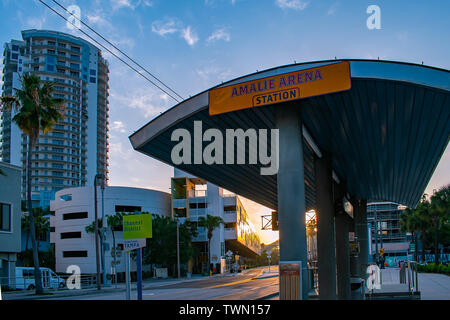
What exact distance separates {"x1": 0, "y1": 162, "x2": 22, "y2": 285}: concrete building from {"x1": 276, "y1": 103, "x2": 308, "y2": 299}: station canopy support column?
94.9 ft

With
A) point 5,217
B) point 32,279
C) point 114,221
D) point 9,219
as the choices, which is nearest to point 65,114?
point 114,221

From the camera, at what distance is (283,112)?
11352mm

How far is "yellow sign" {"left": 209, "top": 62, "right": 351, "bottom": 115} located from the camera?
33.7 feet

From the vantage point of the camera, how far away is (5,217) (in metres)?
34.5

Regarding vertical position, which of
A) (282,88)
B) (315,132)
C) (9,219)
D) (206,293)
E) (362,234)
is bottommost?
(206,293)

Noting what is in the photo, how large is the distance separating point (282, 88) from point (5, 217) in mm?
30053

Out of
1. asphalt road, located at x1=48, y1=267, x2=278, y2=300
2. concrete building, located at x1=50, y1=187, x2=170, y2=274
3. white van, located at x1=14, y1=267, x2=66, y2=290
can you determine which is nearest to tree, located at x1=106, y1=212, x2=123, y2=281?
concrete building, located at x1=50, y1=187, x2=170, y2=274

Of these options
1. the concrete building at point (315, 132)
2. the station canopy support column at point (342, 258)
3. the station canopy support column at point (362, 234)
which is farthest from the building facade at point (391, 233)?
the concrete building at point (315, 132)

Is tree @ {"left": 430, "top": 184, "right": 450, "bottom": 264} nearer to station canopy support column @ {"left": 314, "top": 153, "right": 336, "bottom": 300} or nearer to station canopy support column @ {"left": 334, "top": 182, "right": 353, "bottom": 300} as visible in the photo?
station canopy support column @ {"left": 334, "top": 182, "right": 353, "bottom": 300}

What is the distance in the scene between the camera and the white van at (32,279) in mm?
39531

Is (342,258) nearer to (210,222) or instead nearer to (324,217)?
(324,217)

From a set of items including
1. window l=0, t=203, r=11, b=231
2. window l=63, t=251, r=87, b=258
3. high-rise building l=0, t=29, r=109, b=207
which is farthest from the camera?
high-rise building l=0, t=29, r=109, b=207
